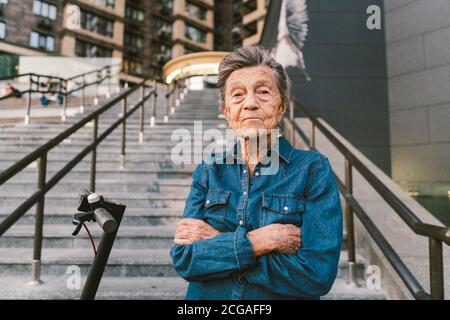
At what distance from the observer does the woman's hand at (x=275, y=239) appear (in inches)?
42.8

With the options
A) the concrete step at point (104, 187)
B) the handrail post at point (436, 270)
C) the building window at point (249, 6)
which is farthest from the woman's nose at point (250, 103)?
the building window at point (249, 6)

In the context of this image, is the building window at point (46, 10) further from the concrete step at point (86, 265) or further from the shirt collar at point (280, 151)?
the shirt collar at point (280, 151)

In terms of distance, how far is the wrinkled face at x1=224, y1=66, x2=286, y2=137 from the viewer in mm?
1188

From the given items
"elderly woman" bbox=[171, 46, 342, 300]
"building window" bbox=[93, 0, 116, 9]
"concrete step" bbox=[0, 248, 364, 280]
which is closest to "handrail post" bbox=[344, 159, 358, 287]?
"concrete step" bbox=[0, 248, 364, 280]

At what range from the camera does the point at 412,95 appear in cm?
474

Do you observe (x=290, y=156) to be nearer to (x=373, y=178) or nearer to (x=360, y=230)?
(x=373, y=178)

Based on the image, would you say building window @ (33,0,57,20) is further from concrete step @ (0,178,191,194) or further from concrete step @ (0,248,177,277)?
concrete step @ (0,248,177,277)

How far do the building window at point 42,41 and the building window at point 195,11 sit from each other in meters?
15.1

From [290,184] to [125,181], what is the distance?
3160mm

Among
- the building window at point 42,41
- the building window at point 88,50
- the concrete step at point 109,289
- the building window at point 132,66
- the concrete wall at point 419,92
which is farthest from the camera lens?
the building window at point 132,66

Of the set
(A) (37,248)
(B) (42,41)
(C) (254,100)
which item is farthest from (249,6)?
(C) (254,100)

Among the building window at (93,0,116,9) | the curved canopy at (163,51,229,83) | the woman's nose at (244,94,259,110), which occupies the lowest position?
the woman's nose at (244,94,259,110)

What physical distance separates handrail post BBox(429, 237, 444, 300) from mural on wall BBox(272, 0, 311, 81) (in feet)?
14.5
